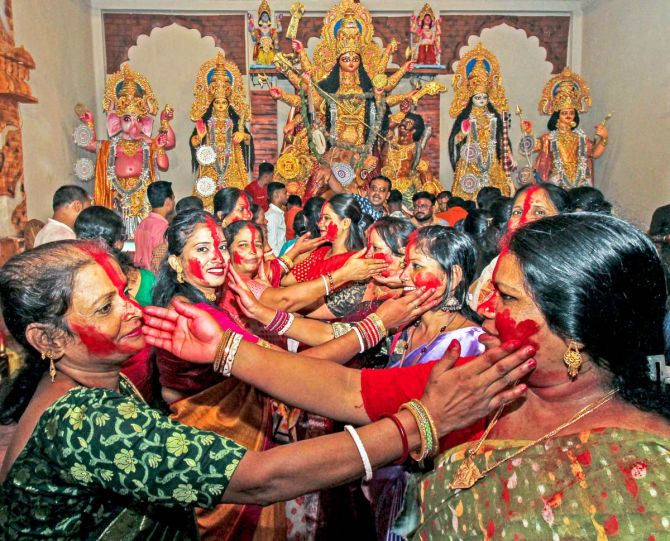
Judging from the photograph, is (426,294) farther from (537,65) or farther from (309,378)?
(537,65)

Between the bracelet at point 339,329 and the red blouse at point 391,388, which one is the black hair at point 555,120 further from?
the red blouse at point 391,388

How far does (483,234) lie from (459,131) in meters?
7.21

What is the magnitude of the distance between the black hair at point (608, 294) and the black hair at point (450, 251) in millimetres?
1024

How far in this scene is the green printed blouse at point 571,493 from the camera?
1.04m

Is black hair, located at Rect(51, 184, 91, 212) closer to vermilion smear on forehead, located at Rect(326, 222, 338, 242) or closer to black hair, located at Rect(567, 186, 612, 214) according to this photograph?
vermilion smear on forehead, located at Rect(326, 222, 338, 242)

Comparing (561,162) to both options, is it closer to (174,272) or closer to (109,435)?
(174,272)

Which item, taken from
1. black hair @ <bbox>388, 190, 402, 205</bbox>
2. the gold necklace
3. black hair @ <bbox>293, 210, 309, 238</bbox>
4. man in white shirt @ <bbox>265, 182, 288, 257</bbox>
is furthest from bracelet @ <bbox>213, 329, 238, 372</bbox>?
black hair @ <bbox>388, 190, 402, 205</bbox>

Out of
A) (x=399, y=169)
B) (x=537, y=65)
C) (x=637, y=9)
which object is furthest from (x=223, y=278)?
(x=537, y=65)

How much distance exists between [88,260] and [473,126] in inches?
387

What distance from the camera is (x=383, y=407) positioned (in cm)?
160

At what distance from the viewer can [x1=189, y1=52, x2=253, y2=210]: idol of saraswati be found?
9969 mm

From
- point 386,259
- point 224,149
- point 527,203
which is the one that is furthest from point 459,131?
point 386,259

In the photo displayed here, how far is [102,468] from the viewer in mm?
1147

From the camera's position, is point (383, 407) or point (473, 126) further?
point (473, 126)
